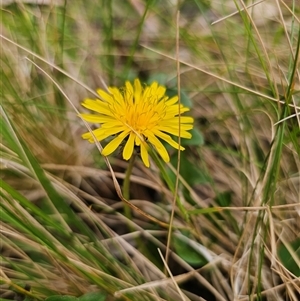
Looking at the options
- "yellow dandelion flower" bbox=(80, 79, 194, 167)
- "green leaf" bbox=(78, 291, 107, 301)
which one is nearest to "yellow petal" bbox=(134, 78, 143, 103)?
"yellow dandelion flower" bbox=(80, 79, 194, 167)

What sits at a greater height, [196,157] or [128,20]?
[128,20]

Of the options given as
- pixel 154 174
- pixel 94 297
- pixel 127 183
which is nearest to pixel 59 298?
pixel 94 297

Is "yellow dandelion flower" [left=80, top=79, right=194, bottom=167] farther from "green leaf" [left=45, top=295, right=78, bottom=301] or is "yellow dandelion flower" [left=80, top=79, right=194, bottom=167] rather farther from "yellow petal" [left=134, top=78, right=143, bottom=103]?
"green leaf" [left=45, top=295, right=78, bottom=301]

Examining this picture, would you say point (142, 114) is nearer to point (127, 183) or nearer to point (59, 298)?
point (127, 183)

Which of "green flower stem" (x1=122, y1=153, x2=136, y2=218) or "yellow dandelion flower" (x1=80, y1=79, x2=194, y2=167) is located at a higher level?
"yellow dandelion flower" (x1=80, y1=79, x2=194, y2=167)

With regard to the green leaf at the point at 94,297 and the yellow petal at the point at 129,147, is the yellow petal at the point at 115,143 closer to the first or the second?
the yellow petal at the point at 129,147

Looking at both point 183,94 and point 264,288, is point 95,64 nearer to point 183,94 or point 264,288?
point 183,94

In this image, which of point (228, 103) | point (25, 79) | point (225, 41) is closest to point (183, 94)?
point (228, 103)
